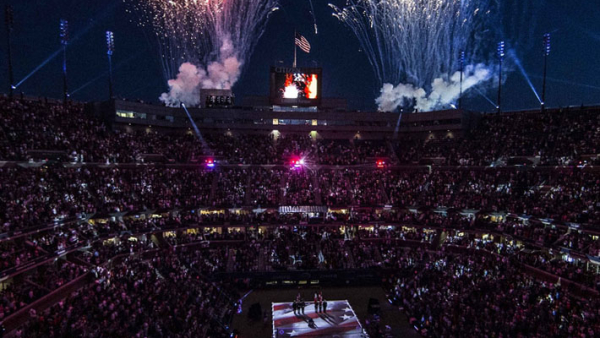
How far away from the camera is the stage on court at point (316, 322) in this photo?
79.0 ft

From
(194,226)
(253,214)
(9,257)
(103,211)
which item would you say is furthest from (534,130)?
(9,257)

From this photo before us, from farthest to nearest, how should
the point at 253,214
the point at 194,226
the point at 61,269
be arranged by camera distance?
the point at 253,214 → the point at 194,226 → the point at 61,269

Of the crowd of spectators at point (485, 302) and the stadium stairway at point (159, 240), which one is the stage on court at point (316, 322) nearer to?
the crowd of spectators at point (485, 302)

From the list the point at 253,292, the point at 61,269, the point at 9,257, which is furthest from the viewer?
the point at 253,292

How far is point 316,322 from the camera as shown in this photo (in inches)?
1009

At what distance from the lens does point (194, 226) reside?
36.8 m

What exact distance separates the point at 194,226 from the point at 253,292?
962 cm

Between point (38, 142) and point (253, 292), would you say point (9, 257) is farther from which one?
point (253, 292)

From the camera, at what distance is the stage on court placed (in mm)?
24094

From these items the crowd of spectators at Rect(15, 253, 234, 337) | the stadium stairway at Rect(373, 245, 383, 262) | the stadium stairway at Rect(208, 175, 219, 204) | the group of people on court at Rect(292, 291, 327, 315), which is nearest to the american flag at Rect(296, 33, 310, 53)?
the stadium stairway at Rect(208, 175, 219, 204)

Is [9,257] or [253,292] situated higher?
[9,257]

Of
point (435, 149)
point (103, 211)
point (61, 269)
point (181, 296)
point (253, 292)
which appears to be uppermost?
point (435, 149)

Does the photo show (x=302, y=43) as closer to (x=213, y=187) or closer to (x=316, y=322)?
(x=213, y=187)

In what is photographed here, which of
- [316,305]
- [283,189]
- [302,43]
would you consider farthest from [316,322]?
[302,43]
